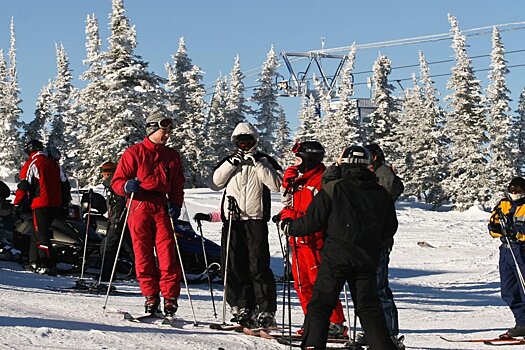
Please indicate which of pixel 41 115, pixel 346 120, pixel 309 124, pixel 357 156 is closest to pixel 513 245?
pixel 357 156

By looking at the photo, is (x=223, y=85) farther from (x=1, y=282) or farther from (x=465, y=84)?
(x=1, y=282)

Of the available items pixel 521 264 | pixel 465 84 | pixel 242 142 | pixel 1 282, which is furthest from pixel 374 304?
pixel 465 84

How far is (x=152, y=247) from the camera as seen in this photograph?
8336 millimetres

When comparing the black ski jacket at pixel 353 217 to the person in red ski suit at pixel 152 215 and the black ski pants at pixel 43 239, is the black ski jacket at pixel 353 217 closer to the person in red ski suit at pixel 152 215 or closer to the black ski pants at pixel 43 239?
the person in red ski suit at pixel 152 215

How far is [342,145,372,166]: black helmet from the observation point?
21.3 feet

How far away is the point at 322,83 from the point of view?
93.9 metres

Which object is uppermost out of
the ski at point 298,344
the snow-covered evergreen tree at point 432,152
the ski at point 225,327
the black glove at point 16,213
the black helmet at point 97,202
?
the snow-covered evergreen tree at point 432,152

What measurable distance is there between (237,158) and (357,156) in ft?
6.92

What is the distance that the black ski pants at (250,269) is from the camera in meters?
8.22

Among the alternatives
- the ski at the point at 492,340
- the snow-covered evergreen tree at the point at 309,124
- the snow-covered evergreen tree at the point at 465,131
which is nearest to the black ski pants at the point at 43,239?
the ski at the point at 492,340

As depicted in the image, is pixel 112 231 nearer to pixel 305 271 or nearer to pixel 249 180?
pixel 249 180

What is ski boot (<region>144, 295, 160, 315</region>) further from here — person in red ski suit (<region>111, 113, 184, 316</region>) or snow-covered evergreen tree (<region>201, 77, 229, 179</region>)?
snow-covered evergreen tree (<region>201, 77, 229, 179</region>)

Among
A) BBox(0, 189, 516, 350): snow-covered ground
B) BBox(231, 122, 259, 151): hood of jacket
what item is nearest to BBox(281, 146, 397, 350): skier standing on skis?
BBox(0, 189, 516, 350): snow-covered ground

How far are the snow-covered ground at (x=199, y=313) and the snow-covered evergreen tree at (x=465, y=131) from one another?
118 feet
